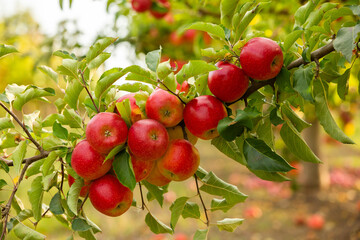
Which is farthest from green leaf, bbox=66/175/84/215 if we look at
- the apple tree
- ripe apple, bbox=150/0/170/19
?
ripe apple, bbox=150/0/170/19

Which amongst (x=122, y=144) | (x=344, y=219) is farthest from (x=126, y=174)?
(x=344, y=219)

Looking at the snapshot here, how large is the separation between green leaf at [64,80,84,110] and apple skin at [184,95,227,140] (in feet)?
0.74

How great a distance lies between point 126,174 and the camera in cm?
60

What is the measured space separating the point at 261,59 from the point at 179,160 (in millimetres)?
243

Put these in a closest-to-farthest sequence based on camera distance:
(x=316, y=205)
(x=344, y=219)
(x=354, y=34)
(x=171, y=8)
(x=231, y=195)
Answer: (x=354, y=34), (x=231, y=195), (x=171, y=8), (x=344, y=219), (x=316, y=205)

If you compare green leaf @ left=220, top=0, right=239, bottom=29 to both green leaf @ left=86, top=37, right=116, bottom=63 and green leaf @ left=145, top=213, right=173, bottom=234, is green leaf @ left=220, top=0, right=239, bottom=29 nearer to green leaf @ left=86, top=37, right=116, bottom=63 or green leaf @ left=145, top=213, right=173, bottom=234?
green leaf @ left=86, top=37, right=116, bottom=63

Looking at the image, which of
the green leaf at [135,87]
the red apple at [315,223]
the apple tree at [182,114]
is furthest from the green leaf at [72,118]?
the red apple at [315,223]

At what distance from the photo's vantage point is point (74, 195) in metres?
0.67

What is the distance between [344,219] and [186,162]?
3227mm

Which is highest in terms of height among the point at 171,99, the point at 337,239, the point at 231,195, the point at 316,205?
the point at 171,99

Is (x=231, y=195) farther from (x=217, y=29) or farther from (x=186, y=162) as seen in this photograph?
(x=217, y=29)

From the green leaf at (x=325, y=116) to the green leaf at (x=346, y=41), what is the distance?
11cm

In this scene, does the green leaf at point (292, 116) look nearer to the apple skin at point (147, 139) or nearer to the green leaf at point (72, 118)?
the apple skin at point (147, 139)

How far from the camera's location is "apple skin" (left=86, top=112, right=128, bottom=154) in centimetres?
61
